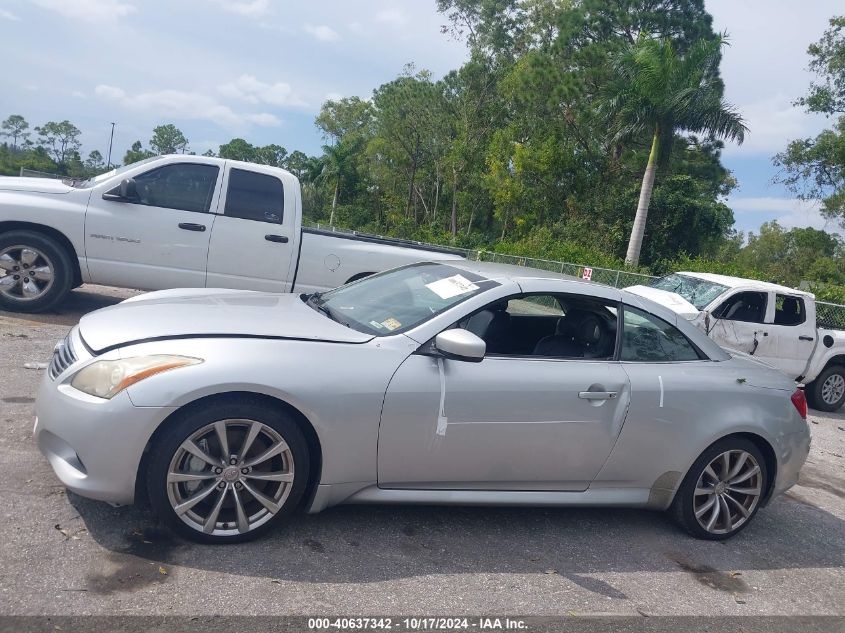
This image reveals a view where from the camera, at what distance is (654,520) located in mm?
4785

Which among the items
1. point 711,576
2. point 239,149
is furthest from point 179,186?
point 239,149

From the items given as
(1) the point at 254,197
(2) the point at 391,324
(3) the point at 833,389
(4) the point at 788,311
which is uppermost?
(1) the point at 254,197

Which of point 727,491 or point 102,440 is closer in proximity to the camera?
point 102,440

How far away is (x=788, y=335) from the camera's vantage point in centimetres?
1039

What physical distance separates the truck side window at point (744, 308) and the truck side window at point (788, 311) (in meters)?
0.28

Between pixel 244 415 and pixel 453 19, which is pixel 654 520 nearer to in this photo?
pixel 244 415

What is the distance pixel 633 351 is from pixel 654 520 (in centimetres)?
121

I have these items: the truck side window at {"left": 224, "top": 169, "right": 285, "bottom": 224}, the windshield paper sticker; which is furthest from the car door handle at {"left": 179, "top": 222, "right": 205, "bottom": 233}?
the windshield paper sticker

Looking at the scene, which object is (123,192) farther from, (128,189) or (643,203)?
(643,203)

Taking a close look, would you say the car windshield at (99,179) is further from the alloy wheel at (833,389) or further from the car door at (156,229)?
the alloy wheel at (833,389)

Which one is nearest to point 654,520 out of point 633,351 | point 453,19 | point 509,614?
point 633,351

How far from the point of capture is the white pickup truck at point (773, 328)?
10180 millimetres

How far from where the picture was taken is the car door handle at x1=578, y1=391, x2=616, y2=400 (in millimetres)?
4074

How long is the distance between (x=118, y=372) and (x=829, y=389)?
10.4 m
